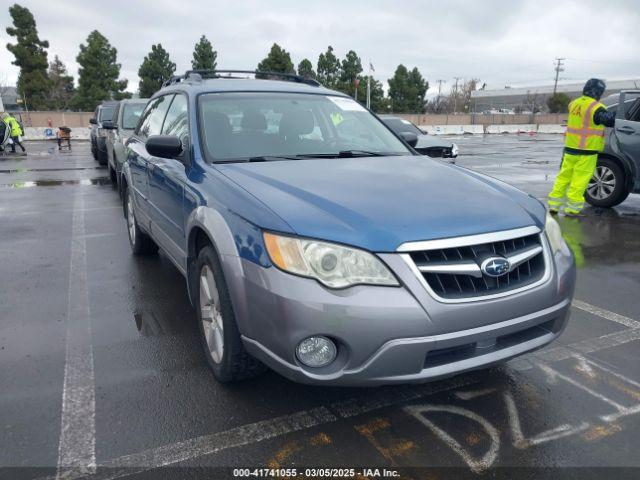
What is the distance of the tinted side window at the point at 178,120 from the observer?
3749 millimetres

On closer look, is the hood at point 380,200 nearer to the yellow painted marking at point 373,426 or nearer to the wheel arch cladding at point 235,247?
the wheel arch cladding at point 235,247

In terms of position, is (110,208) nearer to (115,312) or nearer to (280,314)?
(115,312)

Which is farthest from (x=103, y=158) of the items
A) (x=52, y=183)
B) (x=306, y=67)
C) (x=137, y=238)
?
(x=306, y=67)

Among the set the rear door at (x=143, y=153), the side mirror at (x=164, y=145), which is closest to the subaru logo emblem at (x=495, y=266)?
the side mirror at (x=164, y=145)

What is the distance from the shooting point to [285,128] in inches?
150

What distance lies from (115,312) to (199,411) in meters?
1.73

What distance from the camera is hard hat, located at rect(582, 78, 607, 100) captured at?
7398 mm

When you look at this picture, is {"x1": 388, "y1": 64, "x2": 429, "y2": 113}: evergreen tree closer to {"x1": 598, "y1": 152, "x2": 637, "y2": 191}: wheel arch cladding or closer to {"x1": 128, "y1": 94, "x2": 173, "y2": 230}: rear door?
{"x1": 598, "y1": 152, "x2": 637, "y2": 191}: wheel arch cladding

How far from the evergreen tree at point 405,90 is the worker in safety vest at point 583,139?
157 feet

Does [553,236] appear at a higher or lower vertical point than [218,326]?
higher

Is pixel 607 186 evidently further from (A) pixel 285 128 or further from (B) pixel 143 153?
(B) pixel 143 153

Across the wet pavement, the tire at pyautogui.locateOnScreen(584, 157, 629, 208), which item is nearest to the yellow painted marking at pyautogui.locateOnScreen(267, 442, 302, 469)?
the wet pavement

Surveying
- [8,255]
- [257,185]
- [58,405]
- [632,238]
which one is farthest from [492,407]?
[8,255]

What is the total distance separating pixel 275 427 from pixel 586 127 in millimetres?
6803
